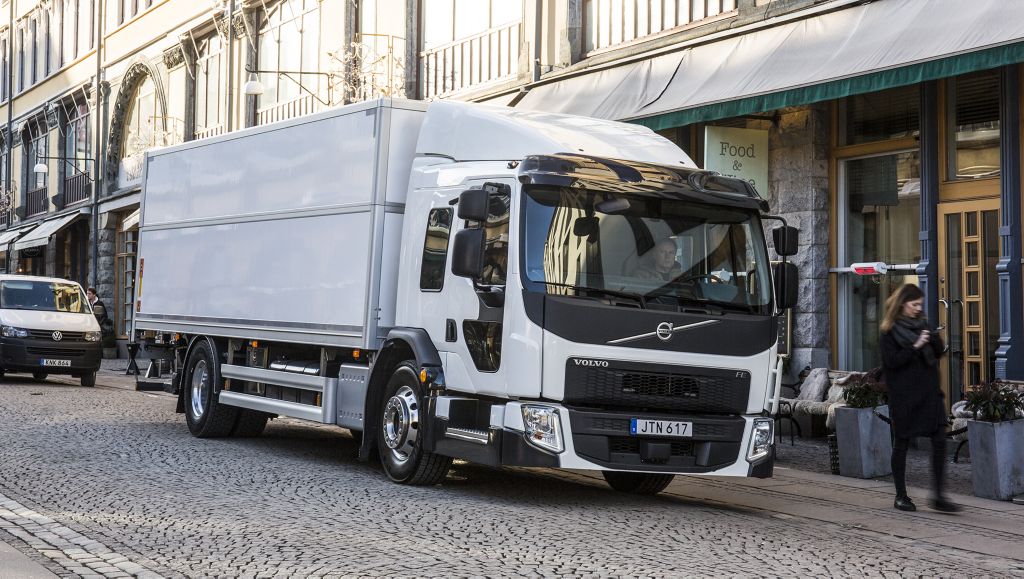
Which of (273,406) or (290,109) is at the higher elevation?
(290,109)

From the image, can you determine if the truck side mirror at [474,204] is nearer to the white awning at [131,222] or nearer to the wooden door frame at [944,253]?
the wooden door frame at [944,253]

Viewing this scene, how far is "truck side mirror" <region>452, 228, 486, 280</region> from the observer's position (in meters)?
9.27

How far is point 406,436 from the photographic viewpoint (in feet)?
33.6

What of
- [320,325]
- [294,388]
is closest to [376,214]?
[320,325]

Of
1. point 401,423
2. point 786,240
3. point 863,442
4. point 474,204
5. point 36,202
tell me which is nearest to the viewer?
point 474,204

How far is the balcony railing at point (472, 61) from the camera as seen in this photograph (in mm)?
21484

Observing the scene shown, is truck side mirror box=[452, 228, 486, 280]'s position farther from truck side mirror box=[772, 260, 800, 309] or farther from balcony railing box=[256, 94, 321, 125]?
balcony railing box=[256, 94, 321, 125]

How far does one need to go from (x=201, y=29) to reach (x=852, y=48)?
22927 mm

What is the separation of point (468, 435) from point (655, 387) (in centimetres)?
135

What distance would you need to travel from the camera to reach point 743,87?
14422mm

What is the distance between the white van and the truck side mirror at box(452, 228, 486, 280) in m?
15.7

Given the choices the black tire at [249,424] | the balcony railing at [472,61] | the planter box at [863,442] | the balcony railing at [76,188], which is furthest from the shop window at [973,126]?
the balcony railing at [76,188]

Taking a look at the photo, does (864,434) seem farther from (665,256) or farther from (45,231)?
(45,231)

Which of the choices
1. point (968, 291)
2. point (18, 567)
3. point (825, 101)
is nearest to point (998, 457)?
point (968, 291)
